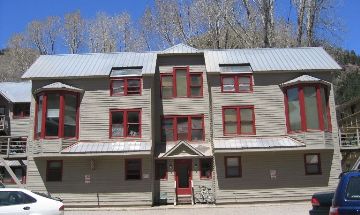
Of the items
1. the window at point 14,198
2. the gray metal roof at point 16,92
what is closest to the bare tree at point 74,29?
the gray metal roof at point 16,92

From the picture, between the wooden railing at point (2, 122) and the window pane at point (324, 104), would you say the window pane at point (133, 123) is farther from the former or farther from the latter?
the wooden railing at point (2, 122)

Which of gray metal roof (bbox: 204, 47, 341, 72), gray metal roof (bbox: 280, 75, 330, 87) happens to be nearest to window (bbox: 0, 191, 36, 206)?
gray metal roof (bbox: 204, 47, 341, 72)

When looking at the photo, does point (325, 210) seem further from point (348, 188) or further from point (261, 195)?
point (261, 195)

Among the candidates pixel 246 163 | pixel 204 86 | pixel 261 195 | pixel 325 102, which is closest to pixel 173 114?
pixel 204 86

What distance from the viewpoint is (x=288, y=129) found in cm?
2547

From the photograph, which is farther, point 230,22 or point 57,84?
point 230,22

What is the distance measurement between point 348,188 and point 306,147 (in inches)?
674

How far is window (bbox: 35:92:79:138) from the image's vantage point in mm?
25312

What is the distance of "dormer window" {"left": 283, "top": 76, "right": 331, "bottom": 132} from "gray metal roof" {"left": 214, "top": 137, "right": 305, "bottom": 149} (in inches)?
36.6

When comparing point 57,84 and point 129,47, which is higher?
point 129,47

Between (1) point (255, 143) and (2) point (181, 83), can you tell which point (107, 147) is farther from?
(1) point (255, 143)

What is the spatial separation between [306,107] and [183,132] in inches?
295

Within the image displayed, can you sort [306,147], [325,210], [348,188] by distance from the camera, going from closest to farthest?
[348,188], [325,210], [306,147]

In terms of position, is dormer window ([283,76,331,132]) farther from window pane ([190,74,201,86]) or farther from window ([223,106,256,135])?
window pane ([190,74,201,86])
